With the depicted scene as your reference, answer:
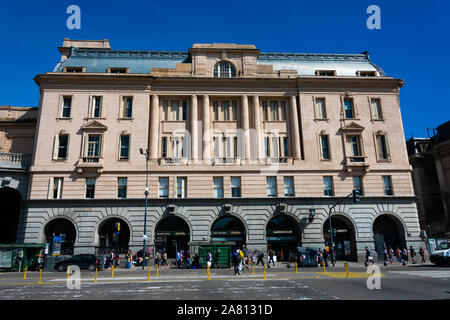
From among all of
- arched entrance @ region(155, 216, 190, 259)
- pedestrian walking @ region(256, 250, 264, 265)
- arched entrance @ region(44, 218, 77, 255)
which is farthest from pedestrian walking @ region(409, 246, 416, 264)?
arched entrance @ region(44, 218, 77, 255)

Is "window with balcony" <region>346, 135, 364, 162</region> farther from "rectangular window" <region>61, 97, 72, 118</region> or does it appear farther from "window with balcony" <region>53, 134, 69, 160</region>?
"rectangular window" <region>61, 97, 72, 118</region>

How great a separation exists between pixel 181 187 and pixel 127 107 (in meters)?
12.3

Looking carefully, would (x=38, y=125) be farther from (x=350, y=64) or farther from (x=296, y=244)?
(x=350, y=64)

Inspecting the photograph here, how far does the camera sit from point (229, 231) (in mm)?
36688

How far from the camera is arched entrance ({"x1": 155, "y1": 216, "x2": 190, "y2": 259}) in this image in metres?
36.0

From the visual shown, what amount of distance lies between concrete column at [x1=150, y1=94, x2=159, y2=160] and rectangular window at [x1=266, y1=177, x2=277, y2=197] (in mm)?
13847

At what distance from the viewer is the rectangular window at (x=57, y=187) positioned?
35984 millimetres

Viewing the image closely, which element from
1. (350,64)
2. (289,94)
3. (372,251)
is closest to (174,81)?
(289,94)

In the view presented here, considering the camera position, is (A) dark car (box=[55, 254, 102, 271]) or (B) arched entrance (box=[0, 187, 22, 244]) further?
(B) arched entrance (box=[0, 187, 22, 244])

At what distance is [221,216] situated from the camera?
36.6m

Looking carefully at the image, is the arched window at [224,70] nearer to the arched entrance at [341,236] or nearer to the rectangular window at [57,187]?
the arched entrance at [341,236]

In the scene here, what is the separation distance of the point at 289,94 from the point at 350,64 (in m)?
11.3

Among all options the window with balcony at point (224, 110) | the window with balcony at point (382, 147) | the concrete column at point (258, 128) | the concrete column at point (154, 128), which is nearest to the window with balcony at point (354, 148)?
the window with balcony at point (382, 147)

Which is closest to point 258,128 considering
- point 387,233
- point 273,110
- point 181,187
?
point 273,110
